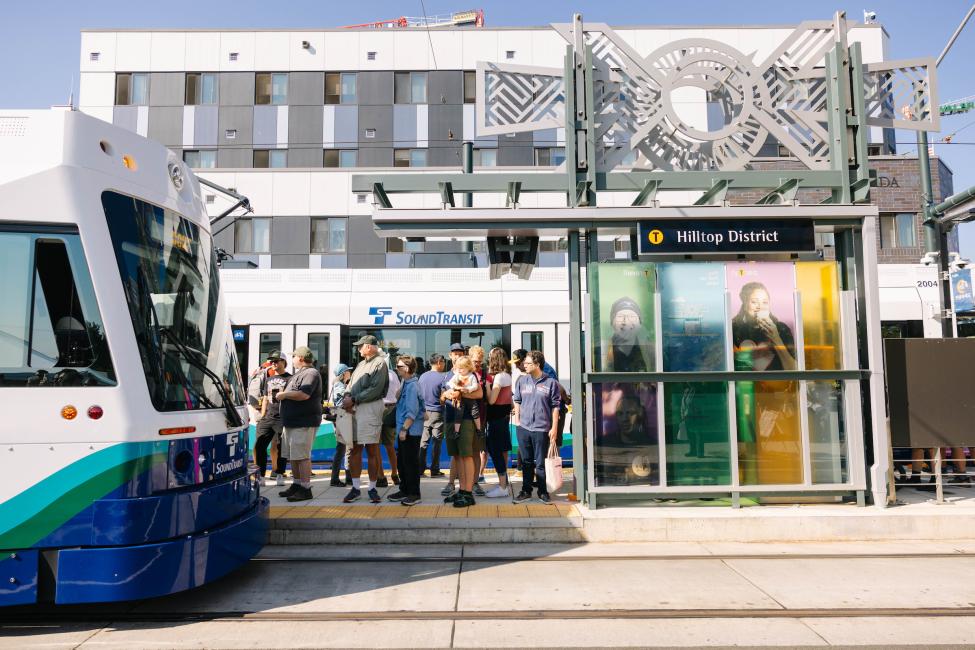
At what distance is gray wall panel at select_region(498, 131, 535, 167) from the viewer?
900 inches

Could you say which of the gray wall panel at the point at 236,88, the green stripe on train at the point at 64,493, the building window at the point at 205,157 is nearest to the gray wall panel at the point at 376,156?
the gray wall panel at the point at 236,88

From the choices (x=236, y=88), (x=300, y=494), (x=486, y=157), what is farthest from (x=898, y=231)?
(x=236, y=88)

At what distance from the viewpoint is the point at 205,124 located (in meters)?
23.3

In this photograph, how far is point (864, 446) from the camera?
7.24 metres

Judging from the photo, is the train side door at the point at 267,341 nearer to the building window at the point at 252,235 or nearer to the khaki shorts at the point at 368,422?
the khaki shorts at the point at 368,422

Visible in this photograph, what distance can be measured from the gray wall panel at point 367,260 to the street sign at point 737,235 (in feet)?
49.2

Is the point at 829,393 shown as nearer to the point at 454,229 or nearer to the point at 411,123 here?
the point at 454,229

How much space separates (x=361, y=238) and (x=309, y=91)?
6042 millimetres

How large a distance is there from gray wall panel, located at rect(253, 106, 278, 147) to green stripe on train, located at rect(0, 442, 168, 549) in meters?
20.8

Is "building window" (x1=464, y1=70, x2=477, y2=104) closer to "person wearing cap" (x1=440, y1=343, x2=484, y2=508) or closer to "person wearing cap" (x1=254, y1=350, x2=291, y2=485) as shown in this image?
"person wearing cap" (x1=254, y1=350, x2=291, y2=485)

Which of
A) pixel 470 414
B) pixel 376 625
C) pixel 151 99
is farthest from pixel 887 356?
pixel 151 99

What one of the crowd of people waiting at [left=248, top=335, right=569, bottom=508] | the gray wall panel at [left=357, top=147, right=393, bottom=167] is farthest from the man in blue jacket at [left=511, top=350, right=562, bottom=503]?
the gray wall panel at [left=357, top=147, right=393, bottom=167]

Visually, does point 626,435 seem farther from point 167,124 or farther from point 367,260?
point 167,124

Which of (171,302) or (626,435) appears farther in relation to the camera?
(626,435)
